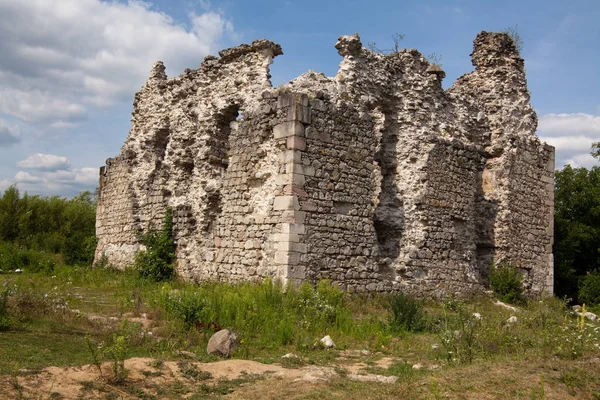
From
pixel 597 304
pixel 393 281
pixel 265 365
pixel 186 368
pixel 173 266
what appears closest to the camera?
pixel 186 368

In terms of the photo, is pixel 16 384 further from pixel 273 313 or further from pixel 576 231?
pixel 576 231

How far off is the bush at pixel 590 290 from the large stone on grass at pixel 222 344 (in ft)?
39.2

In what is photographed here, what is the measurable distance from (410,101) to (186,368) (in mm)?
8315

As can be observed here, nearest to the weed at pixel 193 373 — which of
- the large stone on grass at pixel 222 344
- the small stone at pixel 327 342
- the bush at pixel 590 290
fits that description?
the large stone on grass at pixel 222 344

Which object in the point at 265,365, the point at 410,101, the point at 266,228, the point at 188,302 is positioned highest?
the point at 410,101

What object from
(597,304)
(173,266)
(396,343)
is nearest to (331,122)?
(396,343)

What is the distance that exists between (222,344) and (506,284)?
27.6ft

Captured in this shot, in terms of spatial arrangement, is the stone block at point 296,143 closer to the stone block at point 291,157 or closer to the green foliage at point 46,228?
the stone block at point 291,157

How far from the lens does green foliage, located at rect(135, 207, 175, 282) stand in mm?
A: 13438

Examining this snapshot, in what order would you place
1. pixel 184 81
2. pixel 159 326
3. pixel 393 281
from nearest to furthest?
1. pixel 159 326
2. pixel 393 281
3. pixel 184 81

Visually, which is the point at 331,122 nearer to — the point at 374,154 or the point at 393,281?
the point at 374,154

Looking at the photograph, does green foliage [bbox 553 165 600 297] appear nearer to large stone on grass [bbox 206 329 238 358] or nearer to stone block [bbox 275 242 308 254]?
stone block [bbox 275 242 308 254]

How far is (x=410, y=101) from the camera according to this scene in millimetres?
12406

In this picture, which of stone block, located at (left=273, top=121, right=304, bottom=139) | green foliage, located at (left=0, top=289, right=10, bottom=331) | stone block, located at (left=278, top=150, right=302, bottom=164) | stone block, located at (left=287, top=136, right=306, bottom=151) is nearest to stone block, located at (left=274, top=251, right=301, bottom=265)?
stone block, located at (left=278, top=150, right=302, bottom=164)
